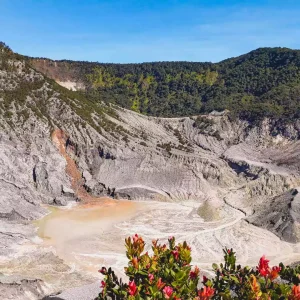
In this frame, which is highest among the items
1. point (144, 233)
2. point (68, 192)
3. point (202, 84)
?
point (202, 84)

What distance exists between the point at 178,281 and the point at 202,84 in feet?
312

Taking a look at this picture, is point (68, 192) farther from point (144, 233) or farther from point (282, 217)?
point (282, 217)

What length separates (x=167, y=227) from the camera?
127ft

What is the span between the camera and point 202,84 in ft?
333

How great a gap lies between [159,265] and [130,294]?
188cm

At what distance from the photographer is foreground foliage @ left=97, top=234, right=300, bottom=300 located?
8.63 meters

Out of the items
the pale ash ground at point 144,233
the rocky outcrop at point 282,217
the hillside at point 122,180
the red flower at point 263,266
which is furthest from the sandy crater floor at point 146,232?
the red flower at point 263,266

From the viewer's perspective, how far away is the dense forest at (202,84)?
75.9 metres

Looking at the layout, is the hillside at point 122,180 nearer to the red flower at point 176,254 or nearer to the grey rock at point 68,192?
the grey rock at point 68,192

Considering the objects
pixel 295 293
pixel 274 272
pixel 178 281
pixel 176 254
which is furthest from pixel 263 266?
pixel 176 254

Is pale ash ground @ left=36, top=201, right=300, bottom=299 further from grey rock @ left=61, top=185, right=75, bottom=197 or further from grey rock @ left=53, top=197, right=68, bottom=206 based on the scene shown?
grey rock @ left=61, top=185, right=75, bottom=197

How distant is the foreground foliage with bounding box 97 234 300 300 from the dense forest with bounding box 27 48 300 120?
62.7m

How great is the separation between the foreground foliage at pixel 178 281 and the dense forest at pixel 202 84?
206 ft

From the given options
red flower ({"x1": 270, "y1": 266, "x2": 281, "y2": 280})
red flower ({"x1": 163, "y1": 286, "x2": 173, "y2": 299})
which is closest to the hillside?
red flower ({"x1": 163, "y1": 286, "x2": 173, "y2": 299})
